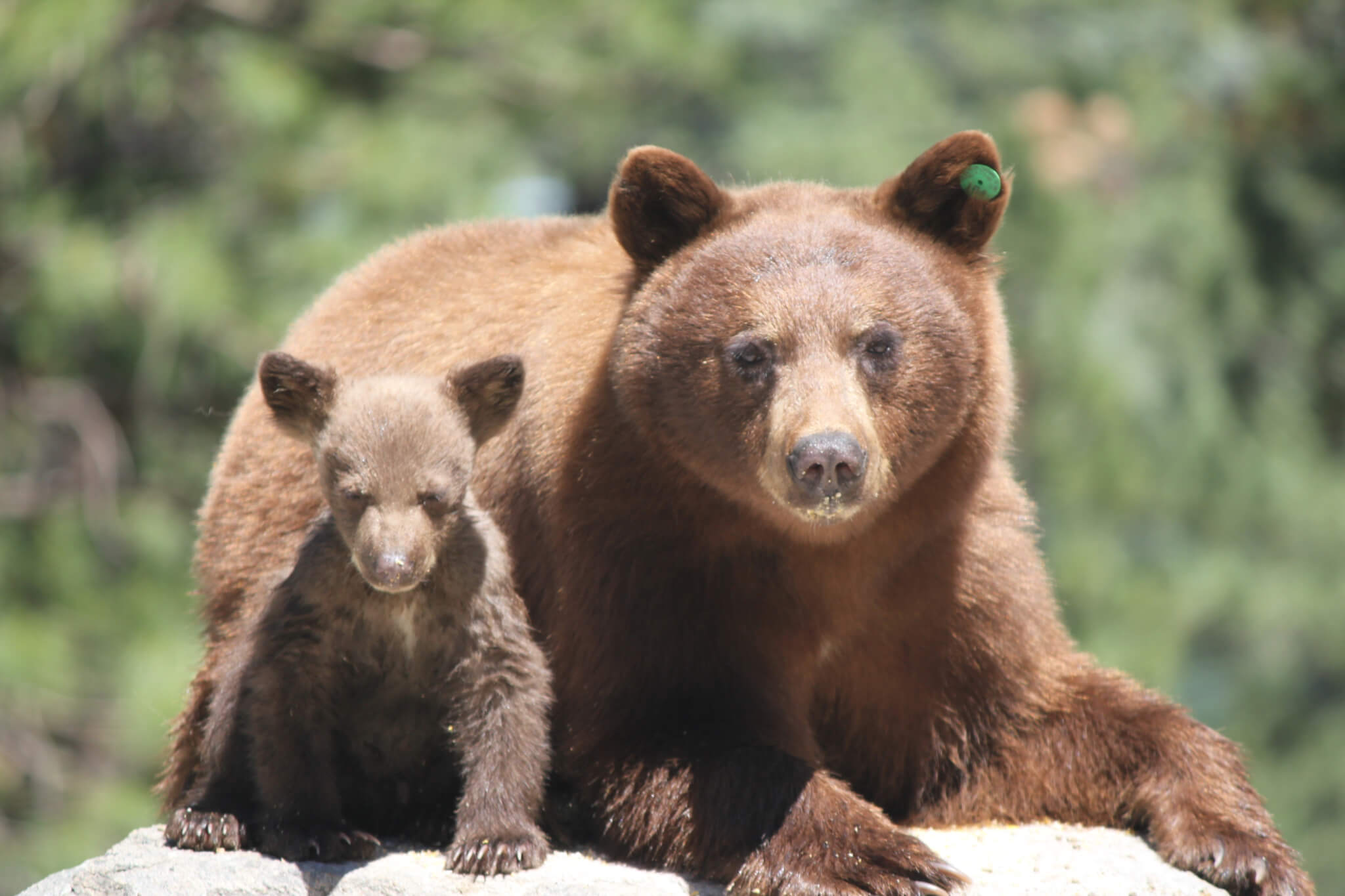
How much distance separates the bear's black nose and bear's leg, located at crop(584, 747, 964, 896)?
950 mm

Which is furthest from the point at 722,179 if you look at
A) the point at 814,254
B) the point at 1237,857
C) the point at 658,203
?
the point at 1237,857

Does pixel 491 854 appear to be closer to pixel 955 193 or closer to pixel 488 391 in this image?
pixel 488 391

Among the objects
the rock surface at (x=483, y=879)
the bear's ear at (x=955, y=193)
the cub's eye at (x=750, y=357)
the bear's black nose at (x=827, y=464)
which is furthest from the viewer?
the bear's ear at (x=955, y=193)

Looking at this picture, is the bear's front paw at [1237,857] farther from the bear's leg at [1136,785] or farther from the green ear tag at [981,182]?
the green ear tag at [981,182]

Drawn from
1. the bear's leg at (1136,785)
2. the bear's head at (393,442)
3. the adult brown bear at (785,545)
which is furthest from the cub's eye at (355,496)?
the bear's leg at (1136,785)

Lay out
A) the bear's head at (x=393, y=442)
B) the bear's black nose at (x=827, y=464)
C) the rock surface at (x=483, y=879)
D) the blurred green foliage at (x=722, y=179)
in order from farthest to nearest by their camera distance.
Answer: the blurred green foliage at (x=722, y=179)
the bear's black nose at (x=827, y=464)
the rock surface at (x=483, y=879)
the bear's head at (x=393, y=442)

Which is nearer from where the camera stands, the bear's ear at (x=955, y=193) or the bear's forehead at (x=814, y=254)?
the bear's forehead at (x=814, y=254)

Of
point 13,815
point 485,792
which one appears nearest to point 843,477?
point 485,792

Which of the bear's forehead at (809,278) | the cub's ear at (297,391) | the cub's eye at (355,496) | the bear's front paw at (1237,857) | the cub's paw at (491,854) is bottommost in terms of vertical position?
the cub's paw at (491,854)

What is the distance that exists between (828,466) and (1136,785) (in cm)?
208

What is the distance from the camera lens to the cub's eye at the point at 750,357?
17.1ft

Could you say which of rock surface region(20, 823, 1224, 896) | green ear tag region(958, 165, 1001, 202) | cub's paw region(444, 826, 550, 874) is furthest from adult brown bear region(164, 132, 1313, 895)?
cub's paw region(444, 826, 550, 874)

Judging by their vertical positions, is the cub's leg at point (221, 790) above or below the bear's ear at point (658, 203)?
below

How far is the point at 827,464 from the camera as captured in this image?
4.69 meters
